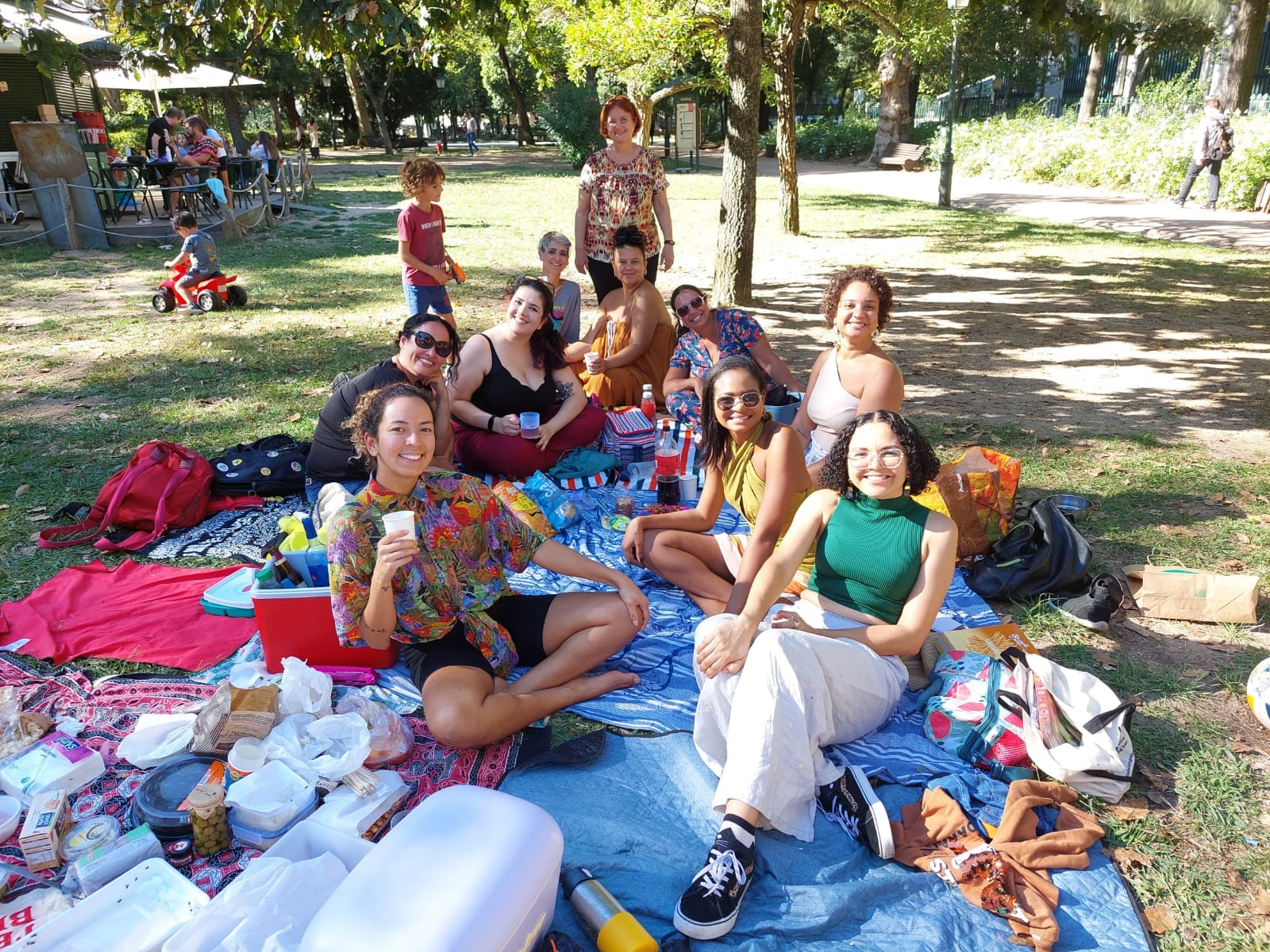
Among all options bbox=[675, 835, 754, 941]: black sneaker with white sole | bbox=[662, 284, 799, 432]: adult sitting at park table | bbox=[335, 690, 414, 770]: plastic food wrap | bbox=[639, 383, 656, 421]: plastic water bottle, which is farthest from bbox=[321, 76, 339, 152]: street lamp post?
bbox=[675, 835, 754, 941]: black sneaker with white sole

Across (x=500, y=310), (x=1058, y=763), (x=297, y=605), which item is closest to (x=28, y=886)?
(x=297, y=605)

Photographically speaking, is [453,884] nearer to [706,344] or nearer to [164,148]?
[706,344]

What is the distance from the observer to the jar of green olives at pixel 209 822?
258 centimetres

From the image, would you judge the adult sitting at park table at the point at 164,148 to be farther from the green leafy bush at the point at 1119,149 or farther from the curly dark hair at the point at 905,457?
A: the green leafy bush at the point at 1119,149

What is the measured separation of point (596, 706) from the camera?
3.35 metres

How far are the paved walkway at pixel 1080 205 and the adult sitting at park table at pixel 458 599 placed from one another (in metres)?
13.6

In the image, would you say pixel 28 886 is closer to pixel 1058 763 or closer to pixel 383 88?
pixel 1058 763

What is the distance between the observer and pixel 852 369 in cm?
423

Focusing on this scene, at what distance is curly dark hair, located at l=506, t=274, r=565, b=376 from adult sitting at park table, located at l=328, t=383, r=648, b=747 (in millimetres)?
2018

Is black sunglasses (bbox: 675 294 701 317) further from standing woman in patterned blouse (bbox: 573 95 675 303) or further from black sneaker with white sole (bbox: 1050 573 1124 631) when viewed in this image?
black sneaker with white sole (bbox: 1050 573 1124 631)

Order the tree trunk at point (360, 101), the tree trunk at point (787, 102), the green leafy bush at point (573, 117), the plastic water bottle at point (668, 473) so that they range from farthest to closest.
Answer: the tree trunk at point (360, 101) < the green leafy bush at point (573, 117) < the tree trunk at point (787, 102) < the plastic water bottle at point (668, 473)

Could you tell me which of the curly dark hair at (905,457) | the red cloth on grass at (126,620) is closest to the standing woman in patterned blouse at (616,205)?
the red cloth on grass at (126,620)

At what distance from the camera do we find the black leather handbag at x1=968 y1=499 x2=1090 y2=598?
402 cm

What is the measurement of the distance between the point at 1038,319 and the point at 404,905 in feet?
30.4
